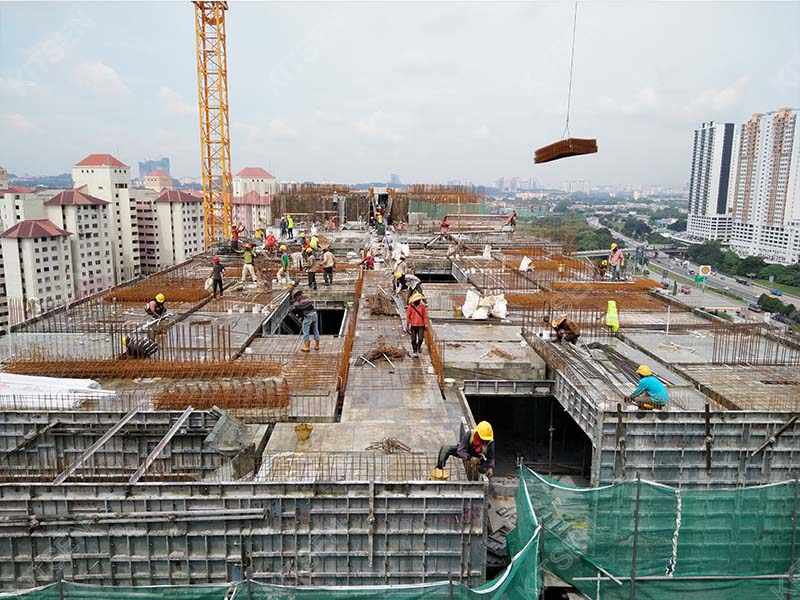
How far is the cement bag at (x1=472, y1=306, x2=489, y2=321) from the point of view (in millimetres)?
15352

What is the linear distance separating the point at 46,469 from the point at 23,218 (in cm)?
5495

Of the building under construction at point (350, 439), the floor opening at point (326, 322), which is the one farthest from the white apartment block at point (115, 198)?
the building under construction at point (350, 439)

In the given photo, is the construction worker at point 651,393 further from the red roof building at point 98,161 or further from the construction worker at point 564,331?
the red roof building at point 98,161

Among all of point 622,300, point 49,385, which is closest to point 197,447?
point 49,385

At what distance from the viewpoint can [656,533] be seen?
6.98 metres

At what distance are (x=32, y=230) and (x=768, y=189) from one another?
105588 mm

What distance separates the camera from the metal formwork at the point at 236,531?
6.38 m

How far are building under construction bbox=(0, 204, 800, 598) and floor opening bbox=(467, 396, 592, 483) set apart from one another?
2.1 inches

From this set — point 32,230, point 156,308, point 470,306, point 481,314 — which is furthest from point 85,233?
point 481,314

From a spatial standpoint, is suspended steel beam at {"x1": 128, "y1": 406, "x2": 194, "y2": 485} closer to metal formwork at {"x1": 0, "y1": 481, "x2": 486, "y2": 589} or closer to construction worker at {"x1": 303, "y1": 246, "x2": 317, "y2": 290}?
metal formwork at {"x1": 0, "y1": 481, "x2": 486, "y2": 589}

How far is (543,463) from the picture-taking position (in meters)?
12.5

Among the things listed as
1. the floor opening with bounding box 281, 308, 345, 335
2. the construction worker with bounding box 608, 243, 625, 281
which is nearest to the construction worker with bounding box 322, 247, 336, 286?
the floor opening with bounding box 281, 308, 345, 335

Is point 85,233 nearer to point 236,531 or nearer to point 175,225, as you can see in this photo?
point 175,225

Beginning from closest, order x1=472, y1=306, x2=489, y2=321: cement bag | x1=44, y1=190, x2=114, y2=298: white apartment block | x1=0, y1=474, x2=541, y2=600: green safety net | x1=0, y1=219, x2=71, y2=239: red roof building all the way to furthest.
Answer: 1. x1=0, y1=474, x2=541, y2=600: green safety net
2. x1=472, y1=306, x2=489, y2=321: cement bag
3. x1=0, y1=219, x2=71, y2=239: red roof building
4. x1=44, y1=190, x2=114, y2=298: white apartment block
